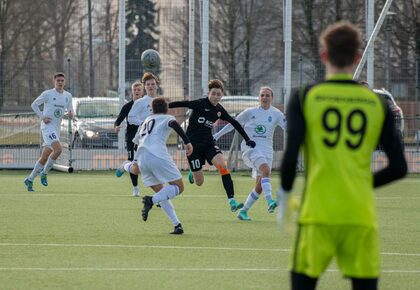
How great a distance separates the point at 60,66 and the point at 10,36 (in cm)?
1144

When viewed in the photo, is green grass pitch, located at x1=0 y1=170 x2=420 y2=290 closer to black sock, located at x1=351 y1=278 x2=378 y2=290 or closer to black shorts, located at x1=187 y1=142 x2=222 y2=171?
black shorts, located at x1=187 y1=142 x2=222 y2=171

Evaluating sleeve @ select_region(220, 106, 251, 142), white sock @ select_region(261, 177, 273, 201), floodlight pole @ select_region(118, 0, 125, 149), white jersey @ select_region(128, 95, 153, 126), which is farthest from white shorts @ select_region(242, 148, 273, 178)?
floodlight pole @ select_region(118, 0, 125, 149)

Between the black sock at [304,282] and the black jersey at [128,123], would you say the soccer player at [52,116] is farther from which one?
the black sock at [304,282]

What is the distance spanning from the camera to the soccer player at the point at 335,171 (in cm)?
574

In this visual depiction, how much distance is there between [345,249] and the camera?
5.78 metres

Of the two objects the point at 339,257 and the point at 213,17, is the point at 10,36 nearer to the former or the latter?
the point at 213,17

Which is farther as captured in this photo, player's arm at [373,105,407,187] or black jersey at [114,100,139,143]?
black jersey at [114,100,139,143]

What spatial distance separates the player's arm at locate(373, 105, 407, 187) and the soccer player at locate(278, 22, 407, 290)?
132 millimetres

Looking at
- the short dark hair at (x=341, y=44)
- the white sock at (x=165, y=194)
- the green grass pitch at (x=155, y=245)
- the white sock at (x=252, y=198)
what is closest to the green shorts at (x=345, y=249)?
the short dark hair at (x=341, y=44)

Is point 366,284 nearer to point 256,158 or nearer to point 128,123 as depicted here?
point 256,158

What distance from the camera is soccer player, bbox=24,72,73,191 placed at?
2097 centimetres

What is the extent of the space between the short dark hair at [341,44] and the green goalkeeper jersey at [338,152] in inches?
3.7

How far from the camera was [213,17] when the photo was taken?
1859 inches

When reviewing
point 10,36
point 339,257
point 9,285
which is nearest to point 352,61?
point 339,257
